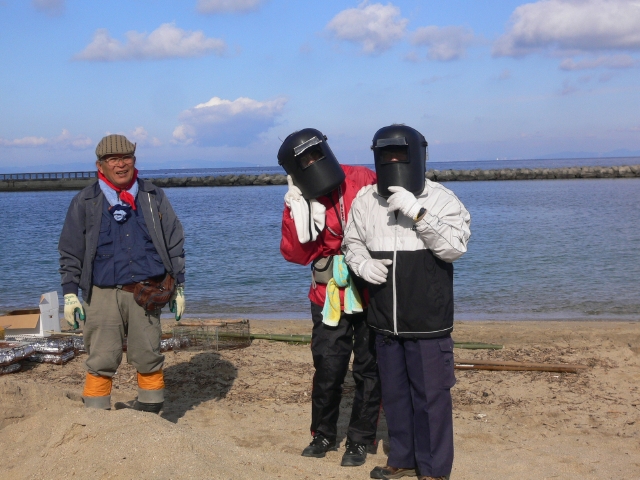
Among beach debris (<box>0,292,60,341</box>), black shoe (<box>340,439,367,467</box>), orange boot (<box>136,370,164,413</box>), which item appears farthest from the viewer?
beach debris (<box>0,292,60,341</box>)

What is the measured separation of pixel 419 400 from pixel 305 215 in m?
1.24

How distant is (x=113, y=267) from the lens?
4.40m

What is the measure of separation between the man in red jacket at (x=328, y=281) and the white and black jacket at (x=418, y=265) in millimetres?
373

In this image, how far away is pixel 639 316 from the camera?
10656 millimetres

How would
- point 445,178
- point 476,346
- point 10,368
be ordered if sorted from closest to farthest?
1. point 10,368
2. point 476,346
3. point 445,178

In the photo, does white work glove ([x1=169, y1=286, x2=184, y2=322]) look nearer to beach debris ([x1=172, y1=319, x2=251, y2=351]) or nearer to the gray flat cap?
the gray flat cap

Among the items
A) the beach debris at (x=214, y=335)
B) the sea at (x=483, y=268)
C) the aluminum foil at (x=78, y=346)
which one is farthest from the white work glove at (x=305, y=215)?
the sea at (x=483, y=268)

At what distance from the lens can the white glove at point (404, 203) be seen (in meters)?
3.56

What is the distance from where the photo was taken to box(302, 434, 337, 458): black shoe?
14.2 ft

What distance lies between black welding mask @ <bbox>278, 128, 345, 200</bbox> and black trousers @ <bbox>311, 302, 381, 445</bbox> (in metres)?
0.77

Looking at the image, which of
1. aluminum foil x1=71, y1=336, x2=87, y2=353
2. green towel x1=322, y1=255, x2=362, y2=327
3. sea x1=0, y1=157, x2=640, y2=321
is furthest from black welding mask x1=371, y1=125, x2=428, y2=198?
sea x1=0, y1=157, x2=640, y2=321

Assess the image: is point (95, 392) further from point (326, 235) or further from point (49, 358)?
point (49, 358)

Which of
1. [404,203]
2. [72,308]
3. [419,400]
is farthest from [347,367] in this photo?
[72,308]

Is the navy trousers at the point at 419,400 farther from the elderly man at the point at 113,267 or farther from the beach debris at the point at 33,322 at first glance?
the beach debris at the point at 33,322
